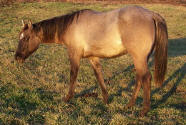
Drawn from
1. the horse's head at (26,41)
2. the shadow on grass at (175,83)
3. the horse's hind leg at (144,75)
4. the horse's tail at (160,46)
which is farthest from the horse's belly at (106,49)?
the shadow on grass at (175,83)

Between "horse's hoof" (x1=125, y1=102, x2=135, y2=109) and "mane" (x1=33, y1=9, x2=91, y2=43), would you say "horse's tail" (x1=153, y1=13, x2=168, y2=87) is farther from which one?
"mane" (x1=33, y1=9, x2=91, y2=43)

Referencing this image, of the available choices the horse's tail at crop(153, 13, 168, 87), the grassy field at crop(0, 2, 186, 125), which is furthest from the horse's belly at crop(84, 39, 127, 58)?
the grassy field at crop(0, 2, 186, 125)

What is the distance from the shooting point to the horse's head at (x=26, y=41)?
6199 millimetres

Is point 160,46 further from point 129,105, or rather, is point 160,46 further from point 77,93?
point 77,93

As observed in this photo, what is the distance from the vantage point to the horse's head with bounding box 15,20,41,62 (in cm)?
620

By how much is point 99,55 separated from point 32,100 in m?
2.22

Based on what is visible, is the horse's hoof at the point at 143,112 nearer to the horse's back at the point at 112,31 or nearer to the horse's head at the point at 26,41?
the horse's back at the point at 112,31

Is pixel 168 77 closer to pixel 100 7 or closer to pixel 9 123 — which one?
pixel 9 123

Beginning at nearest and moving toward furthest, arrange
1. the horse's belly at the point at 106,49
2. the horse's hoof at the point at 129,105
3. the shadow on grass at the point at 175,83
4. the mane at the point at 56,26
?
the horse's belly at the point at 106,49
the horse's hoof at the point at 129,105
the mane at the point at 56,26
the shadow on grass at the point at 175,83

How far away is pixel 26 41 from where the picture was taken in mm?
6234

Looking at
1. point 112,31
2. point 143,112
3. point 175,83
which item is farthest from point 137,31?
point 175,83

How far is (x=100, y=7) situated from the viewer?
92.8 feet

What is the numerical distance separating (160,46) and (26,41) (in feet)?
12.8

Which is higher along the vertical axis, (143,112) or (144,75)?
(144,75)
